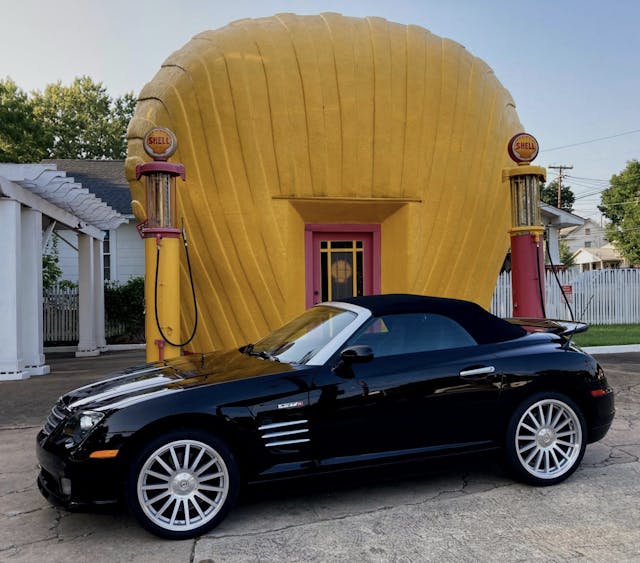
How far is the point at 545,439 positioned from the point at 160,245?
395 centimetres

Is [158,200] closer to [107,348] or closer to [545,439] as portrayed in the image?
[545,439]

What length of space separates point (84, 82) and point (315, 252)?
34.4m

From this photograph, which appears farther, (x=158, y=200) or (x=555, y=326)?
(x=158, y=200)

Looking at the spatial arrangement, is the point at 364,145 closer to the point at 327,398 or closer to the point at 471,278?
the point at 471,278

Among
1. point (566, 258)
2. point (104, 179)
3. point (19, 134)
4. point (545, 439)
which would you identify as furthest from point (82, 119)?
point (566, 258)

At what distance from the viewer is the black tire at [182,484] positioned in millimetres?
3133

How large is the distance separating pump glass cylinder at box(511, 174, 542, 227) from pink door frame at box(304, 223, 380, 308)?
1.70m

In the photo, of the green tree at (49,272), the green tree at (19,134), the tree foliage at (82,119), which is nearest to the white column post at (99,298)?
the green tree at (49,272)

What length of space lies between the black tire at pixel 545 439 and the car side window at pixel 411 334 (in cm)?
61

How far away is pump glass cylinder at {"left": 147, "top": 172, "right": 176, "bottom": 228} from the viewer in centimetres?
582

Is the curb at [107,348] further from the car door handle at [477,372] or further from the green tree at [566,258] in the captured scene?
the green tree at [566,258]

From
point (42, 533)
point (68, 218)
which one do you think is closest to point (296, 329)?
point (42, 533)

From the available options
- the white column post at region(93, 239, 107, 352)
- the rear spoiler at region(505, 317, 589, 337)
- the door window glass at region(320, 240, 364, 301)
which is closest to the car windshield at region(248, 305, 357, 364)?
the rear spoiler at region(505, 317, 589, 337)

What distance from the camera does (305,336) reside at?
413 cm
